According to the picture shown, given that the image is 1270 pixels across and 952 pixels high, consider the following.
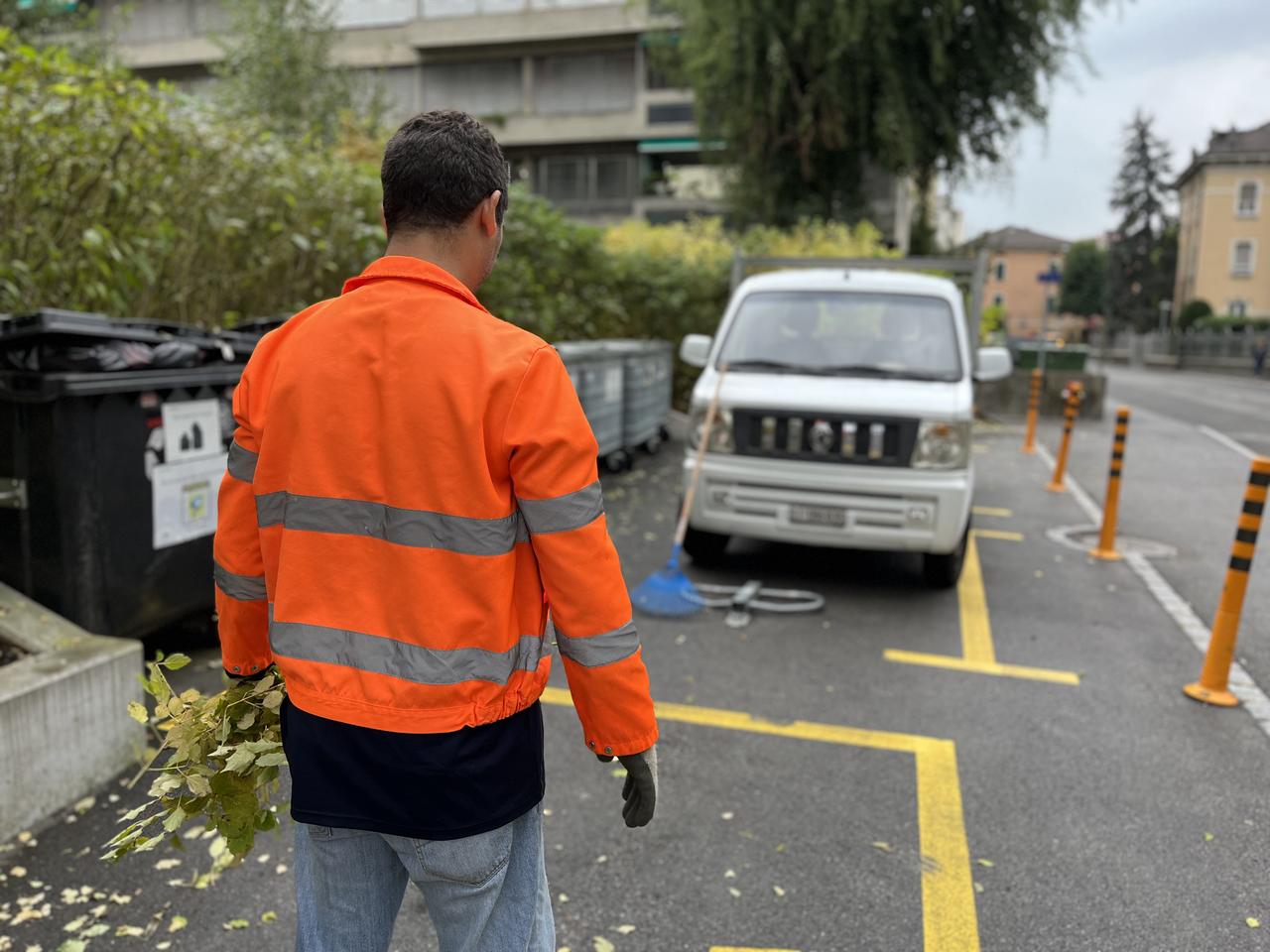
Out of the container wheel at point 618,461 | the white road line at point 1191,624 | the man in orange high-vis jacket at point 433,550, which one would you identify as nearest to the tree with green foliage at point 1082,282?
the container wheel at point 618,461

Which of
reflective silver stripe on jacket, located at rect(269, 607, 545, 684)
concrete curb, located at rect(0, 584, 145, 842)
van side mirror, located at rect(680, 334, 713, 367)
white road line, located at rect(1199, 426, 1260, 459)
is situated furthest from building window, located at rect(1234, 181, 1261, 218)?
reflective silver stripe on jacket, located at rect(269, 607, 545, 684)

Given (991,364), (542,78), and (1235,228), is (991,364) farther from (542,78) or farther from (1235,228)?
(1235,228)

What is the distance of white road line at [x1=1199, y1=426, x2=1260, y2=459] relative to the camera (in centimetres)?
1447

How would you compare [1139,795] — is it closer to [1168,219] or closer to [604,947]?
[604,947]

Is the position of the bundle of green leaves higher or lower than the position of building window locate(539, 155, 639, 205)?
lower

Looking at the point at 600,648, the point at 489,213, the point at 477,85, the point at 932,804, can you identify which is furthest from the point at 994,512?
the point at 477,85

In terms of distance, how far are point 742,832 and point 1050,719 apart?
1.87 metres

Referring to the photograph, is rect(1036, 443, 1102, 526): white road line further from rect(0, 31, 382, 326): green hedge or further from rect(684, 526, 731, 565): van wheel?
rect(0, 31, 382, 326): green hedge

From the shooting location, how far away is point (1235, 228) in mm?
61375

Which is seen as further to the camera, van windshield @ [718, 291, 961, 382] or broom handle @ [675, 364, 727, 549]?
van windshield @ [718, 291, 961, 382]

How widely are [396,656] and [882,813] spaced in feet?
8.48

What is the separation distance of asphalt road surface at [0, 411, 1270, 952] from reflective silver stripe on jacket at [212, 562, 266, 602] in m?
1.48

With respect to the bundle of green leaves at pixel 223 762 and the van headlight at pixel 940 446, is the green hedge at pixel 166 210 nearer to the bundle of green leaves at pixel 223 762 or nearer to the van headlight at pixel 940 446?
the bundle of green leaves at pixel 223 762

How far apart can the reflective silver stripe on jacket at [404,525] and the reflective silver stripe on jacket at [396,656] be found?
0.57 feet
